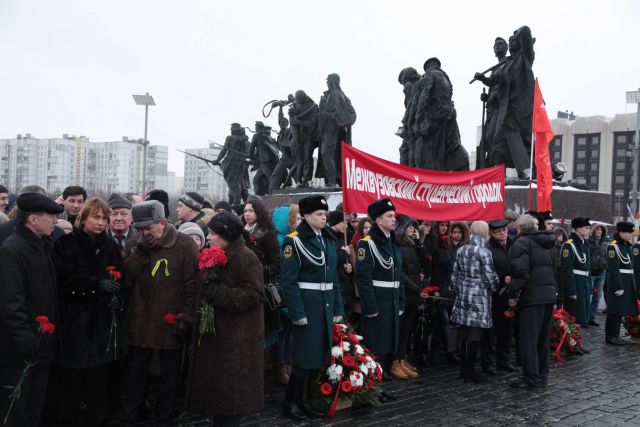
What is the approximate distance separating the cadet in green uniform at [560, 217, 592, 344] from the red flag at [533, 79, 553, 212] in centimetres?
52

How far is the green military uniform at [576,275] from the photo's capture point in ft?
30.4

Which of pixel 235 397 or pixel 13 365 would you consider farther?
pixel 235 397

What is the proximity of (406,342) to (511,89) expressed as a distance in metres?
9.58

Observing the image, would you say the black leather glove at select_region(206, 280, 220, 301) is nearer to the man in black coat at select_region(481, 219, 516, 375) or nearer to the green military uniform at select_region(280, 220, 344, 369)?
the green military uniform at select_region(280, 220, 344, 369)

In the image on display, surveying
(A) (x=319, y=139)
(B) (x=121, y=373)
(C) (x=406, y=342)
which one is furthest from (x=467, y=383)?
(A) (x=319, y=139)

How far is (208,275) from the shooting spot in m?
4.58

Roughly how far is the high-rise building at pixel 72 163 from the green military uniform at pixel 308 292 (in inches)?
2735

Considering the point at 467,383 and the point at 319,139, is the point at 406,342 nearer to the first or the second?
the point at 467,383

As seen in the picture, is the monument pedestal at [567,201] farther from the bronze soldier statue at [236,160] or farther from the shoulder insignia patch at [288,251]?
the bronze soldier statue at [236,160]

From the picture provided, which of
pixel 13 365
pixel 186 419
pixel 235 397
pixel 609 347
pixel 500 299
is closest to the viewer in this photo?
pixel 13 365

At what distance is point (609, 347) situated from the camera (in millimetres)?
9391

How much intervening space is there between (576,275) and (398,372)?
4005 millimetres

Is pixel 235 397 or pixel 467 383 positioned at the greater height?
pixel 235 397

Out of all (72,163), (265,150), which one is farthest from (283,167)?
(72,163)
